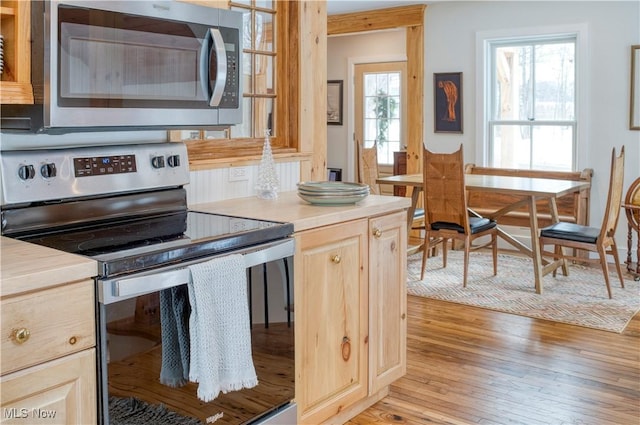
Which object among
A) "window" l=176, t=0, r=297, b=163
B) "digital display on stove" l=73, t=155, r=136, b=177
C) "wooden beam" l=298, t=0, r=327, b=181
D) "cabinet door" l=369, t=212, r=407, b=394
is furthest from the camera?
"wooden beam" l=298, t=0, r=327, b=181

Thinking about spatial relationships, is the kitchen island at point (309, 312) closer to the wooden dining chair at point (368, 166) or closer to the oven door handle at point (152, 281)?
the oven door handle at point (152, 281)

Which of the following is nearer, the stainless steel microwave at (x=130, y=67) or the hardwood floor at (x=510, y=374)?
the stainless steel microwave at (x=130, y=67)

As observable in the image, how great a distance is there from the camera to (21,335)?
1462 mm

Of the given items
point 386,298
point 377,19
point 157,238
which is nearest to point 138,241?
point 157,238

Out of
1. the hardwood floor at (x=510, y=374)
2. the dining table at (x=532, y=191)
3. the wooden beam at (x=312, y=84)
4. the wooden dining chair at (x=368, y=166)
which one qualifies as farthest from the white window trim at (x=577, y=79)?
the wooden beam at (x=312, y=84)

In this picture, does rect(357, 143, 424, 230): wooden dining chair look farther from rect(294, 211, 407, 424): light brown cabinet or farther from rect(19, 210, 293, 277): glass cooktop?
rect(19, 210, 293, 277): glass cooktop

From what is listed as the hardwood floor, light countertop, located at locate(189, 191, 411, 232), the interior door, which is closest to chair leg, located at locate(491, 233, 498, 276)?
the hardwood floor

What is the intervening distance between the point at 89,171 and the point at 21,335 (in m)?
0.76

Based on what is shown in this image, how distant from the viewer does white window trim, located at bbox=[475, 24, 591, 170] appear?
19.3 ft

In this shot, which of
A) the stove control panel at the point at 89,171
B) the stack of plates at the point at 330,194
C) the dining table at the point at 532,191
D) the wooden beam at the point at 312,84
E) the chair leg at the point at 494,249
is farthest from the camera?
the chair leg at the point at 494,249

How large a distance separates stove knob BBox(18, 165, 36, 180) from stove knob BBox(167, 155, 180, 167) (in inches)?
20.3

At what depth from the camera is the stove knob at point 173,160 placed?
2.37 meters
